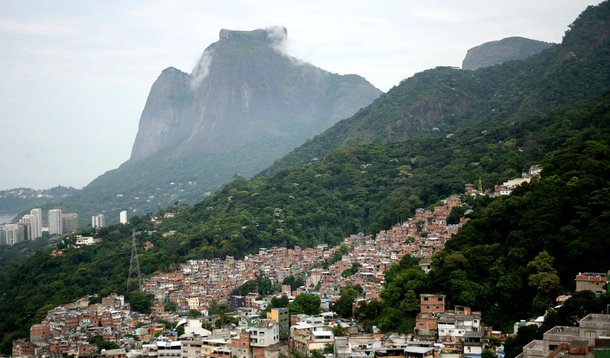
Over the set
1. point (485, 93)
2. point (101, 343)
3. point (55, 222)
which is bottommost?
point (101, 343)

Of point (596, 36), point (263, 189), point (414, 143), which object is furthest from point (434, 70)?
point (263, 189)

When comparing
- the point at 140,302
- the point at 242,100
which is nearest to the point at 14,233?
the point at 242,100

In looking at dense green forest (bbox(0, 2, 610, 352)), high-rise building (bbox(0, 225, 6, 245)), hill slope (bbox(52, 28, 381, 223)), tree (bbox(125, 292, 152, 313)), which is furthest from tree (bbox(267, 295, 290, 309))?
hill slope (bbox(52, 28, 381, 223))

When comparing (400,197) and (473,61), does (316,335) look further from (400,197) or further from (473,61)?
(473,61)

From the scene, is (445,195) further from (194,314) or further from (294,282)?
(194,314)

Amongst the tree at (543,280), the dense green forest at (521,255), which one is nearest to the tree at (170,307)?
the dense green forest at (521,255)

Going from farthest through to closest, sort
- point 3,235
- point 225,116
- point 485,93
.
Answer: point 225,116 → point 3,235 → point 485,93

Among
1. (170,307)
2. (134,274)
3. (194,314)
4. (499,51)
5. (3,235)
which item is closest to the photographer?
(194,314)
